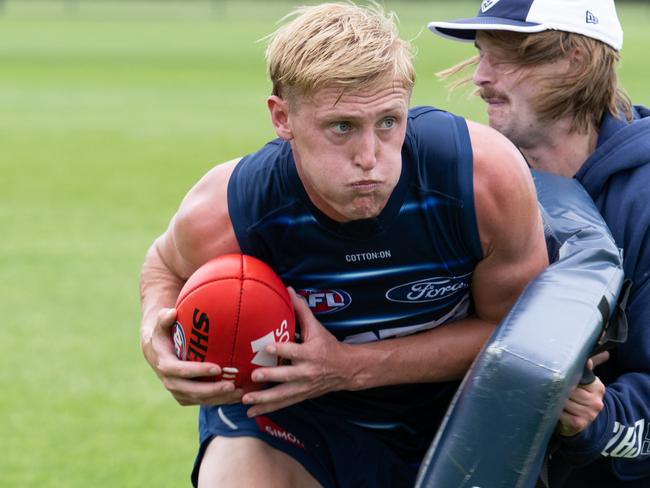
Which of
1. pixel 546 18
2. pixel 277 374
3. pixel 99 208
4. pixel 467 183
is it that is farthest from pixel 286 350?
pixel 99 208

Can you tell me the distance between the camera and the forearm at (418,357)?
4.27 meters

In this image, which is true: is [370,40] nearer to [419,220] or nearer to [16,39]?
[419,220]

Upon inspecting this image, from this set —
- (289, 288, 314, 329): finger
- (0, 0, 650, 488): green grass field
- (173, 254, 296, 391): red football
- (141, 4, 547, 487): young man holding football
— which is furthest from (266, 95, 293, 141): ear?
(0, 0, 650, 488): green grass field

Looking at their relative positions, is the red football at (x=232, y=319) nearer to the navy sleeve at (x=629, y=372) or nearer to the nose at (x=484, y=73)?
the navy sleeve at (x=629, y=372)

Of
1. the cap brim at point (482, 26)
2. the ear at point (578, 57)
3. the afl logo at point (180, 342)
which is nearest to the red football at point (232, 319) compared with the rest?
the afl logo at point (180, 342)

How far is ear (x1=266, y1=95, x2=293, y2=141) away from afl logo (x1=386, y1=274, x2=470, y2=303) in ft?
2.15

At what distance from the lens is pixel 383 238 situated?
4145mm

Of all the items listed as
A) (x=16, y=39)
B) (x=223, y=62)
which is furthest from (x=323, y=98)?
(x=16, y=39)

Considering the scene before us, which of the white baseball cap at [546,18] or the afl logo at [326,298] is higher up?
the white baseball cap at [546,18]

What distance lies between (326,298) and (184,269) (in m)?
0.54

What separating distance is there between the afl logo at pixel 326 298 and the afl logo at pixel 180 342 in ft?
1.54

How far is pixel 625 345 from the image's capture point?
14.5ft

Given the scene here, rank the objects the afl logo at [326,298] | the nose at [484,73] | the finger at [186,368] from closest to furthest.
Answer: the finger at [186,368], the afl logo at [326,298], the nose at [484,73]

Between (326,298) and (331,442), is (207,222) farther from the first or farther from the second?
(331,442)
